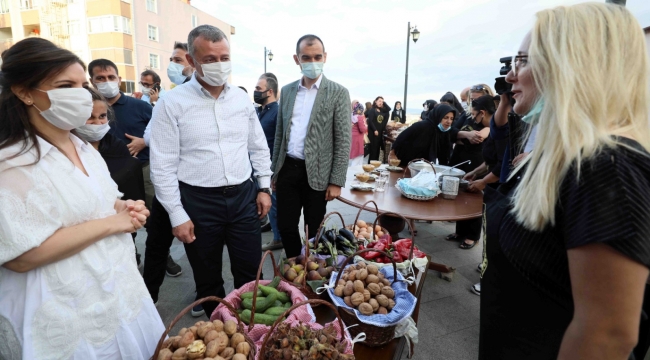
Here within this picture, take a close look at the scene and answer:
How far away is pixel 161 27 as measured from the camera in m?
21.4

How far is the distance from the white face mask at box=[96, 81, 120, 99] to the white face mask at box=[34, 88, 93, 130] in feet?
6.39

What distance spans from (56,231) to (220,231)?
110 centimetres

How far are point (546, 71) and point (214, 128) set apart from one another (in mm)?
1719

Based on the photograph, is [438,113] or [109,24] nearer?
[438,113]

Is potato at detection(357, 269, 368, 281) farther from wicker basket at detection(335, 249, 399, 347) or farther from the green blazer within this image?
the green blazer

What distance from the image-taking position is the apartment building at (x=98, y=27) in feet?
59.9

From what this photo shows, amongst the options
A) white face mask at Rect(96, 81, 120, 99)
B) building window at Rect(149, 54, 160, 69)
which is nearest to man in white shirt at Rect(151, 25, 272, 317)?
white face mask at Rect(96, 81, 120, 99)

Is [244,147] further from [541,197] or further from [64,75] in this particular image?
[541,197]

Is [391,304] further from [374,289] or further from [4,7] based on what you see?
[4,7]

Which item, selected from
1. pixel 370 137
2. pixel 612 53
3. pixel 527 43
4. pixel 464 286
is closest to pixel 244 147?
pixel 527 43

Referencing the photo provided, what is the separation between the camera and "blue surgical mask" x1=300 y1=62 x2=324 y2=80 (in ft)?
8.68

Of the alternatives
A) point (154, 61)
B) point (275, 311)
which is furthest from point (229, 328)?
point (154, 61)

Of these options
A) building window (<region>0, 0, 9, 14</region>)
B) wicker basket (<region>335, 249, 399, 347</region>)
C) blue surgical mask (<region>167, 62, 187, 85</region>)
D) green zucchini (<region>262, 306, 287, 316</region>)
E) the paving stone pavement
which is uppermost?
building window (<region>0, 0, 9, 14</region>)

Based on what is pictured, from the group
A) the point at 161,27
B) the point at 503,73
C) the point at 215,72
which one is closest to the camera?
the point at 215,72
